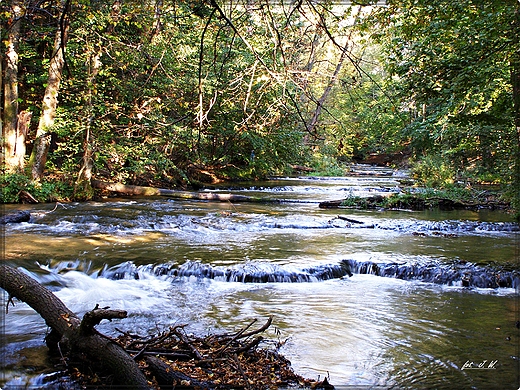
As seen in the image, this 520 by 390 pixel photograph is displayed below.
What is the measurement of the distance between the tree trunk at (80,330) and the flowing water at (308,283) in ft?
1.92

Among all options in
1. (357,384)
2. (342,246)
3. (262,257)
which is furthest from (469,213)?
(357,384)

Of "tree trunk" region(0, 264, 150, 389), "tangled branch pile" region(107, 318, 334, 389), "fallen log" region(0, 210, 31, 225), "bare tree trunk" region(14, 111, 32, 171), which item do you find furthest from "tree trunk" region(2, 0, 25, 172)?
"tangled branch pile" region(107, 318, 334, 389)

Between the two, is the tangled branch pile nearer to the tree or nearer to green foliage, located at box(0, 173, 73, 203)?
the tree

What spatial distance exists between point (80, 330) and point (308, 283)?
16.2ft

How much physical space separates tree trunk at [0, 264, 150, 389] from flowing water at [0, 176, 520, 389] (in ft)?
1.92

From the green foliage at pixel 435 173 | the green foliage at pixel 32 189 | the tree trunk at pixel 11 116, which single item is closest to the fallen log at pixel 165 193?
the green foliage at pixel 32 189

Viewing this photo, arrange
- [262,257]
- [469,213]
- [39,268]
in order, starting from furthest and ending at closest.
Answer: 1. [469,213]
2. [262,257]
3. [39,268]

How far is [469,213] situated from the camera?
14977 mm

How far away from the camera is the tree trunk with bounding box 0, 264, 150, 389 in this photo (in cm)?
337

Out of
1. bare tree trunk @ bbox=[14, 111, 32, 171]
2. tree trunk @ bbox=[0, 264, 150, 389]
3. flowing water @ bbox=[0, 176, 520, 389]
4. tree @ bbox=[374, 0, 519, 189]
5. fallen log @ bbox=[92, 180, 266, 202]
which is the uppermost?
tree @ bbox=[374, 0, 519, 189]

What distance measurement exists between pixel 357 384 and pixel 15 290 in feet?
10.4

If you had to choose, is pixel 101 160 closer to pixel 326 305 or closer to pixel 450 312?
pixel 326 305

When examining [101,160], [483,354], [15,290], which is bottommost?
[483,354]

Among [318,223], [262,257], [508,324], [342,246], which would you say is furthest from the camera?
[318,223]
